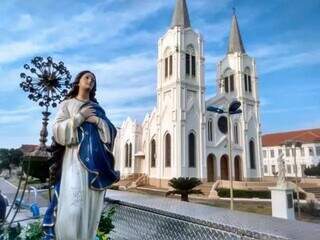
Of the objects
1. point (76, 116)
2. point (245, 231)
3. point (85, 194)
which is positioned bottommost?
point (245, 231)

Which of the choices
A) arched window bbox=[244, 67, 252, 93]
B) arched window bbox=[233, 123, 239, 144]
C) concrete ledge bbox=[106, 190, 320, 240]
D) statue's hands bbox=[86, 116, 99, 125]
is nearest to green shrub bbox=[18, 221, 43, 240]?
concrete ledge bbox=[106, 190, 320, 240]

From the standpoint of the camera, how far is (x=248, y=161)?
36656mm

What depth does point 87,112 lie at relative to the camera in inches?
112

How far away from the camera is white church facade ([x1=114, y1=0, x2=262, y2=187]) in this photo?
31.5 meters

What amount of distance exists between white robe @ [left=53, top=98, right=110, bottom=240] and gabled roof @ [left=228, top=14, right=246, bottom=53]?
40312mm

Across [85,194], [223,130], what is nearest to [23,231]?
[85,194]

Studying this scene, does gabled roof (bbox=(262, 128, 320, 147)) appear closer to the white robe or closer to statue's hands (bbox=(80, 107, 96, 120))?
statue's hands (bbox=(80, 107, 96, 120))

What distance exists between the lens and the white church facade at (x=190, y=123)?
31469 mm

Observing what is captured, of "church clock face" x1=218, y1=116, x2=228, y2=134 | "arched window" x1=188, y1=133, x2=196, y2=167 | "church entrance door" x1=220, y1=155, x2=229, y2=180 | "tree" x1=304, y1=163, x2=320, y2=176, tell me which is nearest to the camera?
"arched window" x1=188, y1=133, x2=196, y2=167

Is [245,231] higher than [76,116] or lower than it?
lower

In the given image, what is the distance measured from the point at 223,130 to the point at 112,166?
3382 centimetres

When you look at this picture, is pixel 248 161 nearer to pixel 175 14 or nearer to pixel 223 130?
pixel 223 130

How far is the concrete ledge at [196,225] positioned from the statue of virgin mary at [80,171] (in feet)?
3.01

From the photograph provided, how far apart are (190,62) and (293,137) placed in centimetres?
3352
